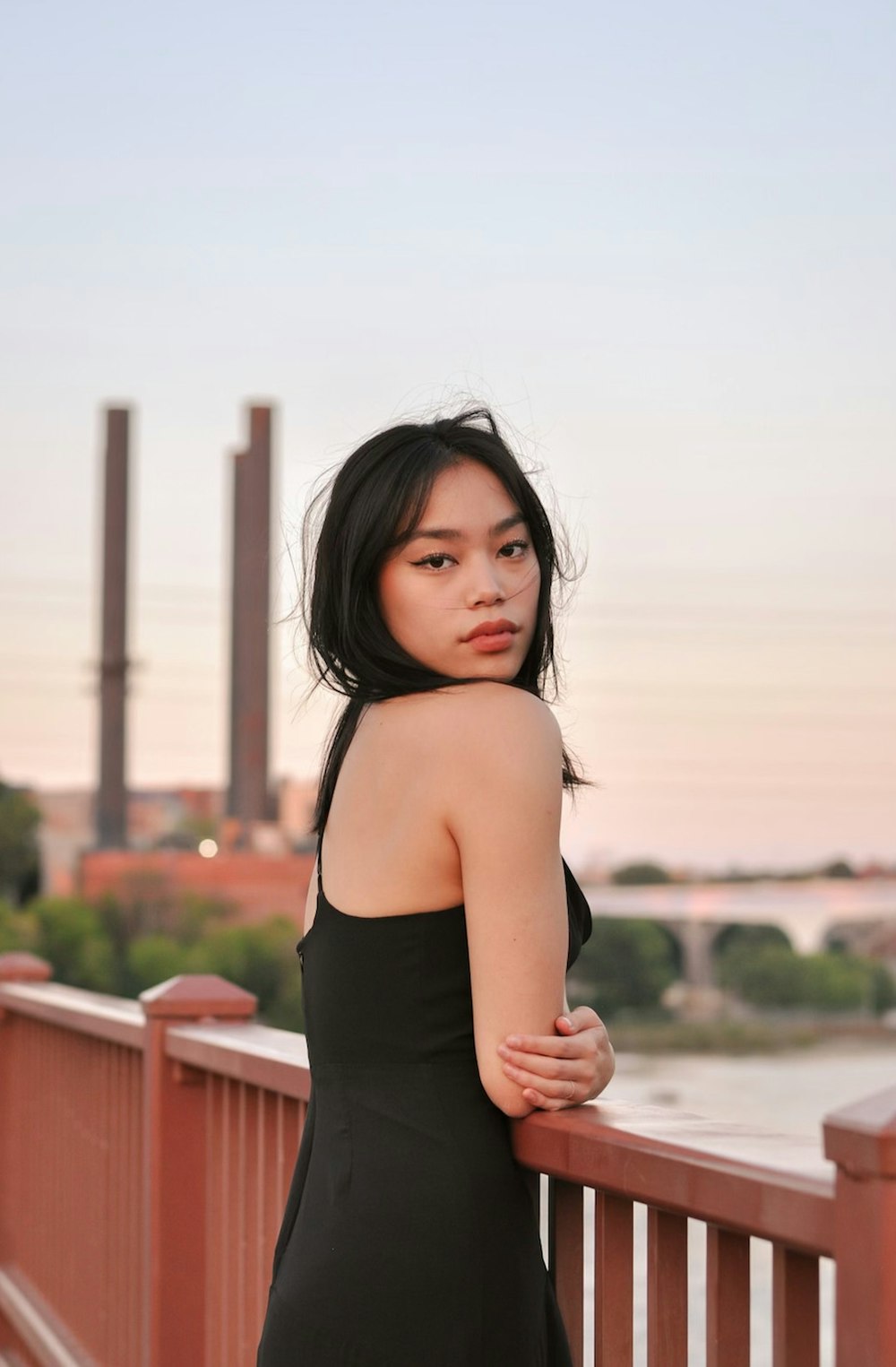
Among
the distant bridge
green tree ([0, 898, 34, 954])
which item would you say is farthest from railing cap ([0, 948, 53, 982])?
the distant bridge

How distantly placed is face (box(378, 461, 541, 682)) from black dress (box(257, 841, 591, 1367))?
11.6 inches

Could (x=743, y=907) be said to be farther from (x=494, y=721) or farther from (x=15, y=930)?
(x=494, y=721)

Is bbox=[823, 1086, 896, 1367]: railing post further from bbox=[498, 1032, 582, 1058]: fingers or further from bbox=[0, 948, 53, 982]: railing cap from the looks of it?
bbox=[0, 948, 53, 982]: railing cap

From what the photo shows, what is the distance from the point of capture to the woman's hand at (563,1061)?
1.60m

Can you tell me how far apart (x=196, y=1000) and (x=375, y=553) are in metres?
1.62

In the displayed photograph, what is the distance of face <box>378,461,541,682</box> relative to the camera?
1779 millimetres

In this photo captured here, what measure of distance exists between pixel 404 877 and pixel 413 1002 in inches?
5.0

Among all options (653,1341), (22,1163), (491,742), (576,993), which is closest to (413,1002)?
(491,742)

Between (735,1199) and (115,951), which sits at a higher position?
(735,1199)

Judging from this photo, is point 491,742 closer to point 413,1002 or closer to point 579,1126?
point 413,1002

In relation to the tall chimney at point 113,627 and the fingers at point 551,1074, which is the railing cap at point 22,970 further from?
the tall chimney at point 113,627

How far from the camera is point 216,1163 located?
305 cm

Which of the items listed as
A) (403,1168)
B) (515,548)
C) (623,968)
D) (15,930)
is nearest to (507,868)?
(403,1168)

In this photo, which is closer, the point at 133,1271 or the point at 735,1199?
the point at 735,1199
